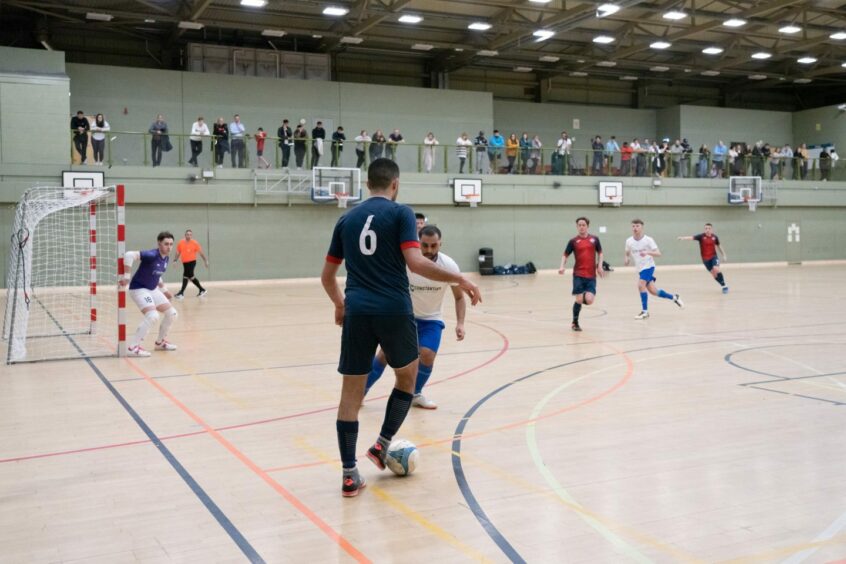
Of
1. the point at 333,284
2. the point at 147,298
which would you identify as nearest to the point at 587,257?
the point at 147,298

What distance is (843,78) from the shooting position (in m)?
48.7

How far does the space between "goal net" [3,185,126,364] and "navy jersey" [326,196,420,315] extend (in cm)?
802

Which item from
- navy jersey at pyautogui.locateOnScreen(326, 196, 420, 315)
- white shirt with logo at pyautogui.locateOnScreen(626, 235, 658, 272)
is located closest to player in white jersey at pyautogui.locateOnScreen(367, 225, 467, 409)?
navy jersey at pyautogui.locateOnScreen(326, 196, 420, 315)

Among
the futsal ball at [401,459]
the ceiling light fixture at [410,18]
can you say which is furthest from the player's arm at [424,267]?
→ the ceiling light fixture at [410,18]

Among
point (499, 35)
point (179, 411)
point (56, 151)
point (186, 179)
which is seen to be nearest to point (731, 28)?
point (499, 35)

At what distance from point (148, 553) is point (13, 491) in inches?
73.5

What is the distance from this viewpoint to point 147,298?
41.2 feet

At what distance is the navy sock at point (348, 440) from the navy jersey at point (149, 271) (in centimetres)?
794

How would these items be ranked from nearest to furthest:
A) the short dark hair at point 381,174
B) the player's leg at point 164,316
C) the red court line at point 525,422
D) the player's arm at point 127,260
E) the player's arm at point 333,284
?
the short dark hair at point 381,174
the player's arm at point 333,284
the red court line at point 525,422
the player's arm at point 127,260
the player's leg at point 164,316

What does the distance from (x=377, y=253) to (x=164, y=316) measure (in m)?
8.71

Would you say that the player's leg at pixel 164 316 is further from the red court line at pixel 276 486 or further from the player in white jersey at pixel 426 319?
the player in white jersey at pixel 426 319

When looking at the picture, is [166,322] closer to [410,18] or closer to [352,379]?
[352,379]

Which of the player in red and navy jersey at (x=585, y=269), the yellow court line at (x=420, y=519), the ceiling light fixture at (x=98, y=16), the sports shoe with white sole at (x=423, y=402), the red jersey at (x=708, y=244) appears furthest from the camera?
the ceiling light fixture at (x=98, y=16)

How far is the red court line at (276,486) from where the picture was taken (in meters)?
4.56
